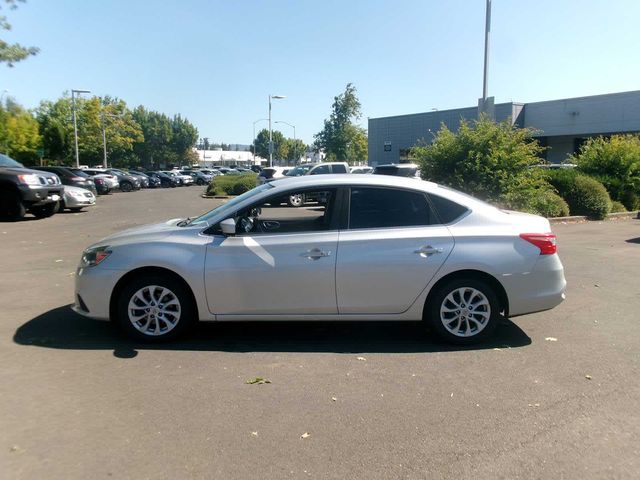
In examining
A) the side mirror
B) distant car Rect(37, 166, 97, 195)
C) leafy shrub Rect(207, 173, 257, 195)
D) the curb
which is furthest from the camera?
leafy shrub Rect(207, 173, 257, 195)

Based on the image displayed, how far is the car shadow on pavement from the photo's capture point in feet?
16.9

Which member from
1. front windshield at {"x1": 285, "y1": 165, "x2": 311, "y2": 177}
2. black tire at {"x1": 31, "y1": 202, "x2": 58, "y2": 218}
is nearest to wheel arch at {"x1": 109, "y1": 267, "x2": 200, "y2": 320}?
black tire at {"x1": 31, "y1": 202, "x2": 58, "y2": 218}

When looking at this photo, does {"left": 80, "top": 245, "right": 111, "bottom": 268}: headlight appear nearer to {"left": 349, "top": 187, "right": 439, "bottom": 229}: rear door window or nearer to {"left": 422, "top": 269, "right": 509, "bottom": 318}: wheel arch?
{"left": 349, "top": 187, "right": 439, "bottom": 229}: rear door window

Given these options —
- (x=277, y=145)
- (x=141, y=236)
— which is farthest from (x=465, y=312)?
(x=277, y=145)

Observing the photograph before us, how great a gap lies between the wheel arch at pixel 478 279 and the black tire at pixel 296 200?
1.56 meters

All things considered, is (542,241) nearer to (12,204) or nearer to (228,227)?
(228,227)

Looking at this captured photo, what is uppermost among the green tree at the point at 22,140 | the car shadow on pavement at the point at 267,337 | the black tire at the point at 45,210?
the green tree at the point at 22,140

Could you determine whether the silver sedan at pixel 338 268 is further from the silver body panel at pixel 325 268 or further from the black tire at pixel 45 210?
the black tire at pixel 45 210

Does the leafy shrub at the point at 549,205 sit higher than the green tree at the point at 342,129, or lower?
lower

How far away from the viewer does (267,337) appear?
546cm

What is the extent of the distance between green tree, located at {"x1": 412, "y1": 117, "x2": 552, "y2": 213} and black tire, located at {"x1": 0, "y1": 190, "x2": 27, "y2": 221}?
491 inches

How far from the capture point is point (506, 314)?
17.3ft

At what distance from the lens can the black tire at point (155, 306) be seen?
16.8ft

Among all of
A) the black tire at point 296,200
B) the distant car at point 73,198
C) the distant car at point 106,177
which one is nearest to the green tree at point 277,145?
the distant car at point 106,177
